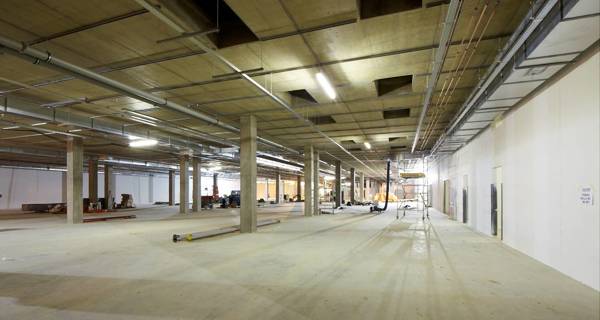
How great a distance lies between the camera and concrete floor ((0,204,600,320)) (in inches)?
153

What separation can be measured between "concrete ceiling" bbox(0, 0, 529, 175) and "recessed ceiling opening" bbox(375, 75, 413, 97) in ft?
0.22

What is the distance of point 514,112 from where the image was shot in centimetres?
739

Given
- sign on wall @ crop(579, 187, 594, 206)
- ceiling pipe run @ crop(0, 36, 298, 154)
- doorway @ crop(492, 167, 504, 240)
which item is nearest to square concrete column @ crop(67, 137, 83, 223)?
ceiling pipe run @ crop(0, 36, 298, 154)

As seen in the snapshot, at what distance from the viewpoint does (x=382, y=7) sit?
5.02m

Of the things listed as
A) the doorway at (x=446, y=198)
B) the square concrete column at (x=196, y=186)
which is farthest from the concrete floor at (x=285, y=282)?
the square concrete column at (x=196, y=186)

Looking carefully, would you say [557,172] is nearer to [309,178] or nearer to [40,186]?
[309,178]

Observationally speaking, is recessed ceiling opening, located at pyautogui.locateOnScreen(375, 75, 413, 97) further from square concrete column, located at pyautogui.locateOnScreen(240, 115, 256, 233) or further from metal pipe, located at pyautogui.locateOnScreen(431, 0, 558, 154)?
square concrete column, located at pyautogui.locateOnScreen(240, 115, 256, 233)

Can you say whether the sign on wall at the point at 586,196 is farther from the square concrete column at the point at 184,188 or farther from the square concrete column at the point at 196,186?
the square concrete column at the point at 196,186

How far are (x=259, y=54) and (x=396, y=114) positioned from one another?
22.6 ft

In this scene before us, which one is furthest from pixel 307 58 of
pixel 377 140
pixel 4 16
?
pixel 377 140

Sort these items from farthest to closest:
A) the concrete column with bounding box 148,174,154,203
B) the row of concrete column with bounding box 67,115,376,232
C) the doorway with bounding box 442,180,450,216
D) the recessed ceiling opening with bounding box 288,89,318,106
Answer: the concrete column with bounding box 148,174,154,203 < the doorway with bounding box 442,180,450,216 < the row of concrete column with bounding box 67,115,376,232 < the recessed ceiling opening with bounding box 288,89,318,106

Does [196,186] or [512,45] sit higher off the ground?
[512,45]

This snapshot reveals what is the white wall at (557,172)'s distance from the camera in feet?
15.0

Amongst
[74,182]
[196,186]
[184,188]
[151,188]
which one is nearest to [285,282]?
[74,182]
